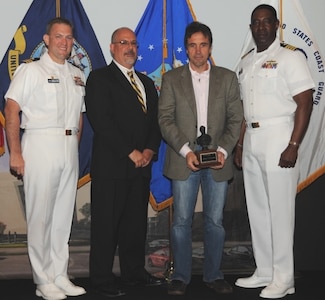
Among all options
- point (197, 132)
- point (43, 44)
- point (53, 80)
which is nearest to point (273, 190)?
point (197, 132)

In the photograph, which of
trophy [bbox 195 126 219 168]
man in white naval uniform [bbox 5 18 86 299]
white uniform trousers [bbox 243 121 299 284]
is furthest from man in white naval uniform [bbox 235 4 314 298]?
man in white naval uniform [bbox 5 18 86 299]

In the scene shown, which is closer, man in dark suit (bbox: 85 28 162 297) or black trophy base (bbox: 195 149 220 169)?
black trophy base (bbox: 195 149 220 169)

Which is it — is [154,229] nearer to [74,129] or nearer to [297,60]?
[74,129]

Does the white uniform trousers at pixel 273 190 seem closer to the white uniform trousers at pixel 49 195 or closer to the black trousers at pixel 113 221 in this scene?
the black trousers at pixel 113 221

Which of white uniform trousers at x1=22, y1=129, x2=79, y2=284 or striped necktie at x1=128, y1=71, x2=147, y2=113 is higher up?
striped necktie at x1=128, y1=71, x2=147, y2=113

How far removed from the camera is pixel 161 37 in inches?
169

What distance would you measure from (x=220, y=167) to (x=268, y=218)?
1.66 feet

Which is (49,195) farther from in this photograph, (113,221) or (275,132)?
(275,132)

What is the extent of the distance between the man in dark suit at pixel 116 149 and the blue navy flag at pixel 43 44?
463 millimetres

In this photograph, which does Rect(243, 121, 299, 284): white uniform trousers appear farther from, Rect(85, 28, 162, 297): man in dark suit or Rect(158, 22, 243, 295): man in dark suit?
Rect(85, 28, 162, 297): man in dark suit

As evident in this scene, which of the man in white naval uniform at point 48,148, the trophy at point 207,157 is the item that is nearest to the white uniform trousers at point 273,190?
the trophy at point 207,157

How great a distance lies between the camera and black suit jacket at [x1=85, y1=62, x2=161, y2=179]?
12.1 feet

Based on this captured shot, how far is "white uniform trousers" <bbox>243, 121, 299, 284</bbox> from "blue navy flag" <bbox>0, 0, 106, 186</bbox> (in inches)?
48.9

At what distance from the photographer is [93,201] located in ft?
12.4
